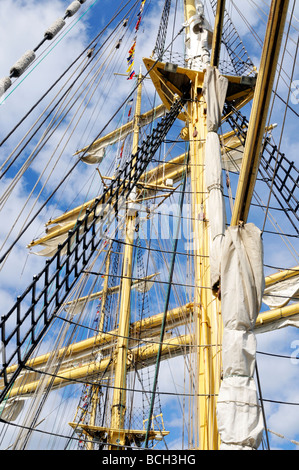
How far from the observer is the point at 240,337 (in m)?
3.14

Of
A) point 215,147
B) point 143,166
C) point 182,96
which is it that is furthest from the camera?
point 182,96

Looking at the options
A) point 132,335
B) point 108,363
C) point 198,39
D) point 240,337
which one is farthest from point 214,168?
point 132,335

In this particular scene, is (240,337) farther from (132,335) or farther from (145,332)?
(145,332)

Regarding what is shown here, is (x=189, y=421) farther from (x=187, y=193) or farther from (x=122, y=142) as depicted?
(x=122, y=142)

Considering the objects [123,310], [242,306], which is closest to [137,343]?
[123,310]

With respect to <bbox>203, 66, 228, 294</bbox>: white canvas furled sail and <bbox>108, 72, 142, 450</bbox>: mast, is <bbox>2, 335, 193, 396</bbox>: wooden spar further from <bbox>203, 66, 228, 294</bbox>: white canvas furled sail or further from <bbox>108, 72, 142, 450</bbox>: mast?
<bbox>203, 66, 228, 294</bbox>: white canvas furled sail

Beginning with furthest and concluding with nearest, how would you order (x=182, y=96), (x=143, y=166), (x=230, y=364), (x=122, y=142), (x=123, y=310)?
1. (x=122, y=142)
2. (x=123, y=310)
3. (x=182, y=96)
4. (x=143, y=166)
5. (x=230, y=364)

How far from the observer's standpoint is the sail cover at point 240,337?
294 cm

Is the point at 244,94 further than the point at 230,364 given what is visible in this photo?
Yes

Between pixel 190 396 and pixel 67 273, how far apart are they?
1940 millimetres

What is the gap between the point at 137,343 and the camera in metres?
12.6

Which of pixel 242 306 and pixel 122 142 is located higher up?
pixel 122 142

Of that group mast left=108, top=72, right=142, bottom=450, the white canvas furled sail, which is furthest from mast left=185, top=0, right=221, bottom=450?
mast left=108, top=72, right=142, bottom=450

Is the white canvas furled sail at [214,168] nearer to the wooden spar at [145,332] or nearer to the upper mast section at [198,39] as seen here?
the upper mast section at [198,39]
